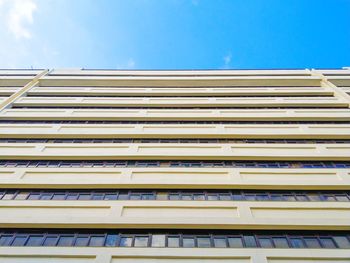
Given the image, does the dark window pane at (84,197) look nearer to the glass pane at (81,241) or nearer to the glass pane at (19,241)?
the glass pane at (81,241)

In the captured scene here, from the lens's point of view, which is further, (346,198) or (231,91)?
(231,91)

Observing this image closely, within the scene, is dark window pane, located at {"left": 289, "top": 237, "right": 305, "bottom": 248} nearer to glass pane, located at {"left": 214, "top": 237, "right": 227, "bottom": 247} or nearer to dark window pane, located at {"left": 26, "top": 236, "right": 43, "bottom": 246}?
glass pane, located at {"left": 214, "top": 237, "right": 227, "bottom": 247}

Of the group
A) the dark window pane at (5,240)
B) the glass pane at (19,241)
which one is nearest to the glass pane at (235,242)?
the glass pane at (19,241)

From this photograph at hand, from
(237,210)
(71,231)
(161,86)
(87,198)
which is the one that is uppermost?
(161,86)

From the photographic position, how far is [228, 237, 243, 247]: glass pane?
31.7ft

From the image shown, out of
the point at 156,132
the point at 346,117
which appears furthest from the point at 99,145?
the point at 346,117

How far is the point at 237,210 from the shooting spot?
10.8 metres

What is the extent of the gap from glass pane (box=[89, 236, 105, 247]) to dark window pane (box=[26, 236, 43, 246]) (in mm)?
1677

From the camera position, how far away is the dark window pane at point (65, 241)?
974 centimetres

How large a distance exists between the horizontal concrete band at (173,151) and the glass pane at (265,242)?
15.2ft

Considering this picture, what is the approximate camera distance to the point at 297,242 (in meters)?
9.76

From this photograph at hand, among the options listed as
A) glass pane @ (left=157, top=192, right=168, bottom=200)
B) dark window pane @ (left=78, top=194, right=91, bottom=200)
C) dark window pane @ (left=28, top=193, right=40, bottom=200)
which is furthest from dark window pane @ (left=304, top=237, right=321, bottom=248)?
dark window pane @ (left=28, top=193, right=40, bottom=200)
